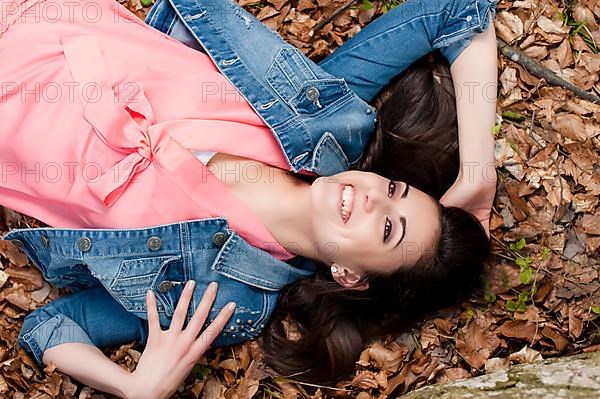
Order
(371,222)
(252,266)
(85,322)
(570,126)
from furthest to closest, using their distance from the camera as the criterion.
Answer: (570,126)
(85,322)
(252,266)
(371,222)

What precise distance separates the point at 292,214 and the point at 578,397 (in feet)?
4.64

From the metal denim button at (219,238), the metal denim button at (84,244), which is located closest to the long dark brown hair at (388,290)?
the metal denim button at (219,238)

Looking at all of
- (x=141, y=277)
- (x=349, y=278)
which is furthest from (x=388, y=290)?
(x=141, y=277)

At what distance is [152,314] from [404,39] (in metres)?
1.82

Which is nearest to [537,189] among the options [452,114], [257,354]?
[452,114]

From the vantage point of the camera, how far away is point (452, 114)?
3881mm

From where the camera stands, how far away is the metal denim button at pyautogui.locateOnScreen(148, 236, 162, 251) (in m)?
3.46

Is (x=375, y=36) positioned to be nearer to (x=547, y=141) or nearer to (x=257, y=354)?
(x=547, y=141)

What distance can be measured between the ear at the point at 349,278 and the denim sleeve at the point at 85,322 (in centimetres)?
102

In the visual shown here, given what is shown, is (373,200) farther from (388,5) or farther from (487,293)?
(388,5)

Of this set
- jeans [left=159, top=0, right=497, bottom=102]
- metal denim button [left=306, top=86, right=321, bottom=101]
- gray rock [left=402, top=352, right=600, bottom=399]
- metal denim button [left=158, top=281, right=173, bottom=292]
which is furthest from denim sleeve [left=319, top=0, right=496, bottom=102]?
gray rock [left=402, top=352, right=600, bottom=399]

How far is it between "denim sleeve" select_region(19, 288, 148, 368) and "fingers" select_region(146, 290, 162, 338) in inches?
9.4

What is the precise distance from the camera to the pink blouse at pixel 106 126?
3.39 m

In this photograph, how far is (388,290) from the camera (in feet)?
11.9
